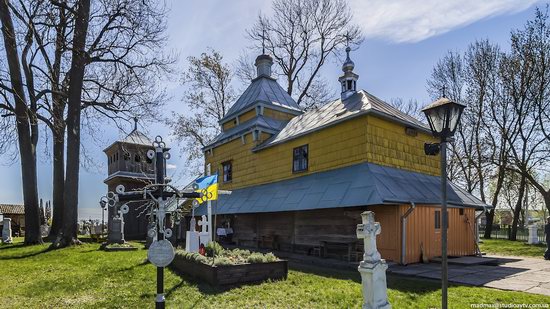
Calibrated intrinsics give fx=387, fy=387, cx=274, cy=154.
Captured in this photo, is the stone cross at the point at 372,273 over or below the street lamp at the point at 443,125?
below

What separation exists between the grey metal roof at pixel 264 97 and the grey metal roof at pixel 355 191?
229 inches

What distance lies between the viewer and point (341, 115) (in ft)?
51.5

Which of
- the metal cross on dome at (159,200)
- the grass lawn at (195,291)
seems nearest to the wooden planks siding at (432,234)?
the grass lawn at (195,291)

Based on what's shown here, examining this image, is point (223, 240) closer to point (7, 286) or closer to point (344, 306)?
point (7, 286)

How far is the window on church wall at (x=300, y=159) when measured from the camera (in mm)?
17375

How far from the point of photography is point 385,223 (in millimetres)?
13305

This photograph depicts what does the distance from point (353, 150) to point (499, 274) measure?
625cm

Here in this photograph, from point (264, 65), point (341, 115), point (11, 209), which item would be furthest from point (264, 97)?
point (11, 209)

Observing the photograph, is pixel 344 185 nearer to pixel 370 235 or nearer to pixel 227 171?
pixel 370 235

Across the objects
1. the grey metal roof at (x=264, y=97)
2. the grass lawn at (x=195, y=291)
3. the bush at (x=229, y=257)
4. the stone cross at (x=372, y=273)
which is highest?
the grey metal roof at (x=264, y=97)

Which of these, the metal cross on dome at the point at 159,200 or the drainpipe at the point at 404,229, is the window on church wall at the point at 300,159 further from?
the metal cross on dome at the point at 159,200

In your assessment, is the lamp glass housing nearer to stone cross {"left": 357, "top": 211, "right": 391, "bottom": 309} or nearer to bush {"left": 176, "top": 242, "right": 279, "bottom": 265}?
stone cross {"left": 357, "top": 211, "right": 391, "bottom": 309}

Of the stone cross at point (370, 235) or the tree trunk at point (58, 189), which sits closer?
the stone cross at point (370, 235)

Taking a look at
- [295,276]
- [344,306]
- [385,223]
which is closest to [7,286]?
[295,276]
